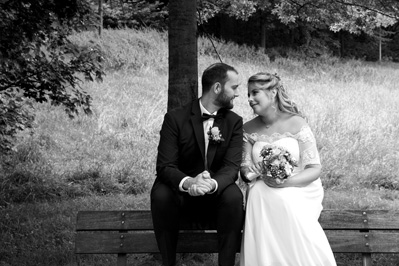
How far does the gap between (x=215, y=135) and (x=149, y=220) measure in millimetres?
832

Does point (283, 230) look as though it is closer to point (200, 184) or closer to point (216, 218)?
point (216, 218)

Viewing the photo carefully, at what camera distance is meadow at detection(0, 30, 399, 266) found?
22.9ft

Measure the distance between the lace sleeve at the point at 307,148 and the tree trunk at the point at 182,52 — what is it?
138 centimetres

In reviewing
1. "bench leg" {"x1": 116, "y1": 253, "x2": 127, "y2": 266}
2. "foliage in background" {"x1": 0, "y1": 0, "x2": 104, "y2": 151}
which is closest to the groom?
"bench leg" {"x1": 116, "y1": 253, "x2": 127, "y2": 266}

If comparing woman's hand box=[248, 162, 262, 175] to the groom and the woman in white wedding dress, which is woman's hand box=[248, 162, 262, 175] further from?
the groom

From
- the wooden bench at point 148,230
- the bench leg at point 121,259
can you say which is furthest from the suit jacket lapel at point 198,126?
the bench leg at point 121,259

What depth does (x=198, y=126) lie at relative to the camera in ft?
15.6

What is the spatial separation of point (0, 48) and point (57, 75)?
896mm

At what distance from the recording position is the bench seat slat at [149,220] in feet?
15.9

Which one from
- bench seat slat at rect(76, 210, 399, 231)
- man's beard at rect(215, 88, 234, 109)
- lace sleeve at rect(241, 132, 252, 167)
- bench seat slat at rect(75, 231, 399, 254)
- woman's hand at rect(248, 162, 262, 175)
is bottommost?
bench seat slat at rect(75, 231, 399, 254)

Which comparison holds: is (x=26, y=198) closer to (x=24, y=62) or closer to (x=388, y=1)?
(x=24, y=62)

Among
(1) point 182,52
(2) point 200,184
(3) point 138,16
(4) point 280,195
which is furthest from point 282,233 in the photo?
(3) point 138,16

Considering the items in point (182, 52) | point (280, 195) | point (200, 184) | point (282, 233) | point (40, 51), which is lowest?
point (282, 233)

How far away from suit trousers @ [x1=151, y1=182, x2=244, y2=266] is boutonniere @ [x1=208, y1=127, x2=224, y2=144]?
0.36 m
